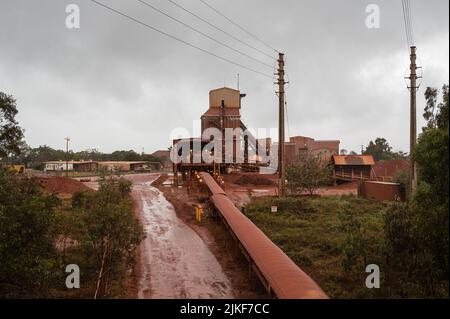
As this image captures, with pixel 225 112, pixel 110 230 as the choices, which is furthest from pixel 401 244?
pixel 225 112

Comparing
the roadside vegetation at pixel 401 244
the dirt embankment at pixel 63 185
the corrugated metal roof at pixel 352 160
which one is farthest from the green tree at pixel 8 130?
the corrugated metal roof at pixel 352 160

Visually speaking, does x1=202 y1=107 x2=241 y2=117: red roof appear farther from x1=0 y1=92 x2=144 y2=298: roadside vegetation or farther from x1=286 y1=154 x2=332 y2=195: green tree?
x1=0 y1=92 x2=144 y2=298: roadside vegetation

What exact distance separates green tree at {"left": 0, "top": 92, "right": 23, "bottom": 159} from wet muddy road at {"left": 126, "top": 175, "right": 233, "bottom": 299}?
14010mm

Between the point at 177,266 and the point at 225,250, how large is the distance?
3.08 meters

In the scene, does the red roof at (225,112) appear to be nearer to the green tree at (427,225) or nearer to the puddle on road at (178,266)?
the puddle on road at (178,266)

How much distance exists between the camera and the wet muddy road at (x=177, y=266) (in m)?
A: 11.3

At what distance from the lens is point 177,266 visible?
545 inches

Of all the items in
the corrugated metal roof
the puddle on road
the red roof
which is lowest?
the puddle on road

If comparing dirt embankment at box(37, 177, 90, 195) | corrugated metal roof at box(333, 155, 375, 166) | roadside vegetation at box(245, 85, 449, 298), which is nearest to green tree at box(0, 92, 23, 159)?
dirt embankment at box(37, 177, 90, 195)

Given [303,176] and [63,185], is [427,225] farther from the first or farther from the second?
[63,185]

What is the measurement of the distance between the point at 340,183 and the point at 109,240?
1647 inches

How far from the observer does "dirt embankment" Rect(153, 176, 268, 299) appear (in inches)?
454
